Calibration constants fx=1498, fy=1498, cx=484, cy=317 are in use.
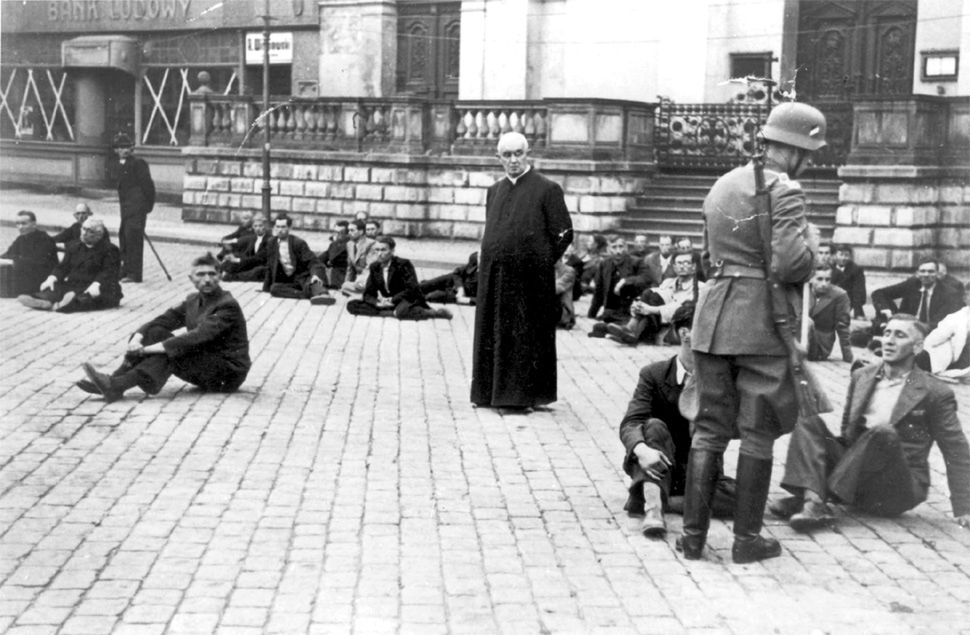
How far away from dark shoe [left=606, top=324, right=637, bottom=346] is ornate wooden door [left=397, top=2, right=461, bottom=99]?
1763 centimetres

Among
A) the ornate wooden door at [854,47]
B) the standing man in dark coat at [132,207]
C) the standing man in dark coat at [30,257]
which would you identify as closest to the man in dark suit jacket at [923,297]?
the standing man in dark coat at [30,257]

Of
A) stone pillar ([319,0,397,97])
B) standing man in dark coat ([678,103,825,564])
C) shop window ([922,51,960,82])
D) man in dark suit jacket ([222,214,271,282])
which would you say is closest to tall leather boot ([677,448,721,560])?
standing man in dark coat ([678,103,825,564])

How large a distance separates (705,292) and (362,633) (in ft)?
7.69

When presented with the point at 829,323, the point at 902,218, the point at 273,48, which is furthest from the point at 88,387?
the point at 273,48

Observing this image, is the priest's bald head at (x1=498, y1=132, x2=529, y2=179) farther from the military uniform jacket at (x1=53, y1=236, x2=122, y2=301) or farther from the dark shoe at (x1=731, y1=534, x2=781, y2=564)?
the military uniform jacket at (x1=53, y1=236, x2=122, y2=301)

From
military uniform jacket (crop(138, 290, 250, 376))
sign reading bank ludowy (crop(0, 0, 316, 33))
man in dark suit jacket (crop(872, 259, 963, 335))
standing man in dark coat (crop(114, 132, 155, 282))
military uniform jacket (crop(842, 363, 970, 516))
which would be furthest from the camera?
sign reading bank ludowy (crop(0, 0, 316, 33))

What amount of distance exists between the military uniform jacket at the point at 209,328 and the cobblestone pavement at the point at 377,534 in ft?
1.17

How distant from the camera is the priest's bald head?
35.4ft

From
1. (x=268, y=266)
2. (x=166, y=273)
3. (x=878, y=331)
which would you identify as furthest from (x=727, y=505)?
(x=166, y=273)

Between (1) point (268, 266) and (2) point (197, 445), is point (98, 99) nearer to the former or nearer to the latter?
(1) point (268, 266)

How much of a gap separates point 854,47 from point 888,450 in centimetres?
2127

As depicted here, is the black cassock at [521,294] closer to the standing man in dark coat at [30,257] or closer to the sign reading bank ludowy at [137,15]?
the standing man in dark coat at [30,257]

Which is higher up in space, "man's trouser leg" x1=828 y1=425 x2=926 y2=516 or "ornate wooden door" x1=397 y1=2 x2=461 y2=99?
"ornate wooden door" x1=397 y1=2 x2=461 y2=99

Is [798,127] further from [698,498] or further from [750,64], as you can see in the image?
[750,64]
